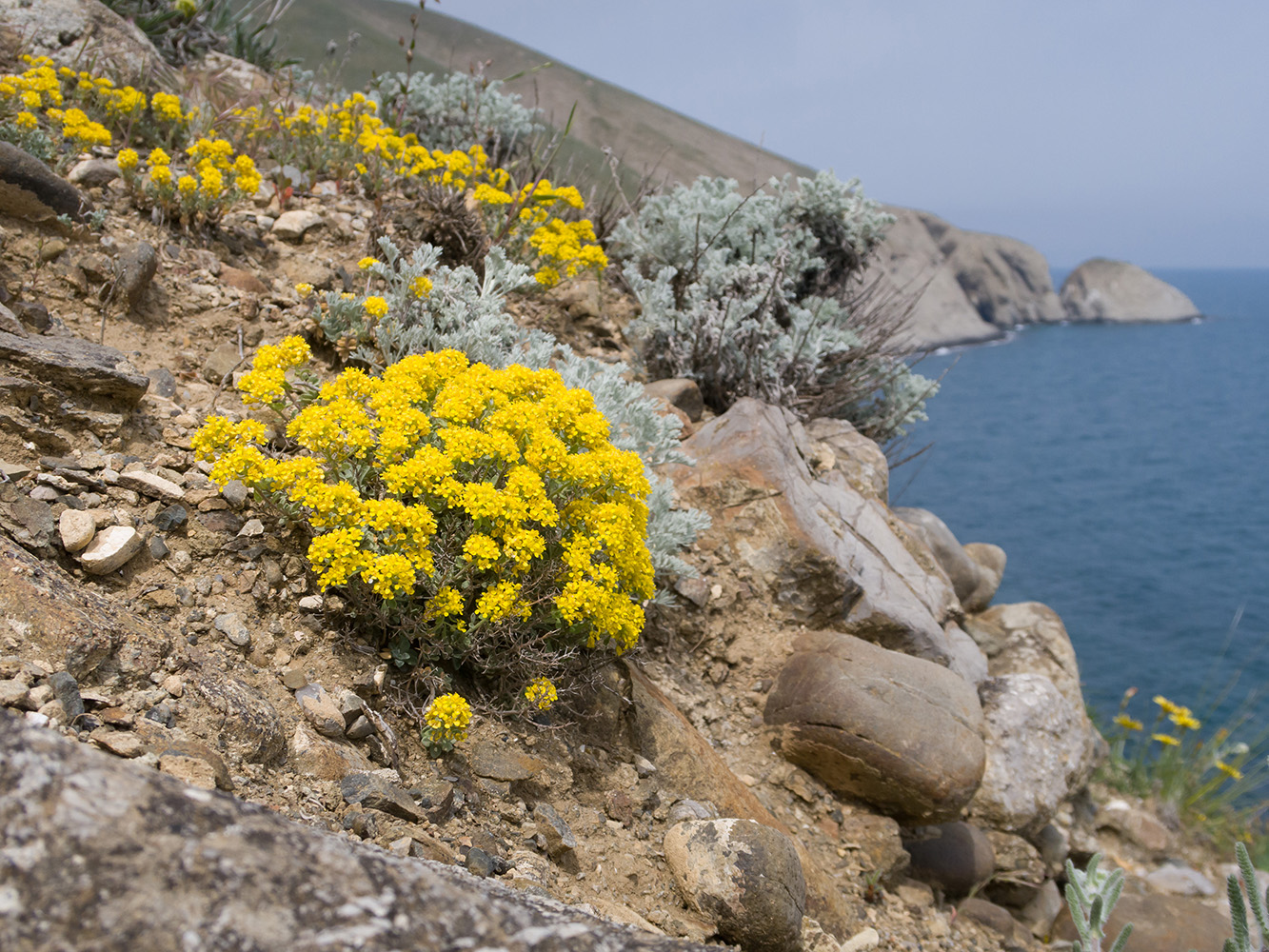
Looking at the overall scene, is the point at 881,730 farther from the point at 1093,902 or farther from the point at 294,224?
the point at 294,224

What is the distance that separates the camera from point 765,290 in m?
6.41

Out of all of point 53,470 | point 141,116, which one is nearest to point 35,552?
point 53,470

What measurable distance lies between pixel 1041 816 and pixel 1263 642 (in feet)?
42.4

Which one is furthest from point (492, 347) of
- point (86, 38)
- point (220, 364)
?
point (86, 38)

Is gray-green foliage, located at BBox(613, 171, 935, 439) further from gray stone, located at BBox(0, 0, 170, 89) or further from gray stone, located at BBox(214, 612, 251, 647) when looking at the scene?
gray stone, located at BBox(214, 612, 251, 647)

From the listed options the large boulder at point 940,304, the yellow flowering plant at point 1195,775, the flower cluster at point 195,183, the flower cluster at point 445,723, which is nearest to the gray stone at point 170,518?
the flower cluster at point 445,723

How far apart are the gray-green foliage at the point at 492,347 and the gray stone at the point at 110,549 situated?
1.56m

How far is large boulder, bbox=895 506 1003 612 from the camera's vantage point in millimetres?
6562

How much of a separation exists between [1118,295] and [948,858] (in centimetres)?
5895

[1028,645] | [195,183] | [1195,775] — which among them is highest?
[195,183]

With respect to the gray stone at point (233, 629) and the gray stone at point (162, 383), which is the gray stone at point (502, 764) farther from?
the gray stone at point (162, 383)

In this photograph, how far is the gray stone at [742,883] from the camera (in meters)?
2.69

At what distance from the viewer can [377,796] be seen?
2326mm

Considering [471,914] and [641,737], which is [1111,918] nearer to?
[641,737]
